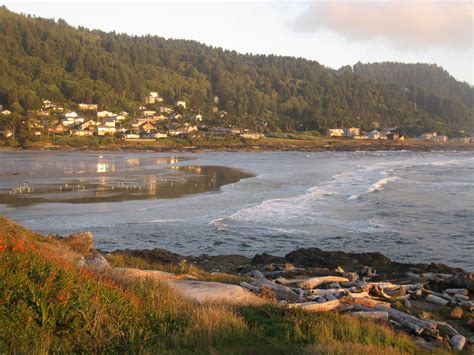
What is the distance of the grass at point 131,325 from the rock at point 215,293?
32.4 inches

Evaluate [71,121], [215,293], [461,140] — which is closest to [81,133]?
[71,121]

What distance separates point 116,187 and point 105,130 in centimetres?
7329

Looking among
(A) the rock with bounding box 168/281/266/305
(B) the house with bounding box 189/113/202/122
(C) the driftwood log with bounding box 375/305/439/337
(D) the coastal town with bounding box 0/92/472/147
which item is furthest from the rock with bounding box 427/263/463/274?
(B) the house with bounding box 189/113/202/122

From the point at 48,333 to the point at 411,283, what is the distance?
28.2 feet

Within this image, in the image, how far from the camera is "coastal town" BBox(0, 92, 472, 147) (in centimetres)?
9762

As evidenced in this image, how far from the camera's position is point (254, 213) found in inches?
901

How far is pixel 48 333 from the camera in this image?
220 inches

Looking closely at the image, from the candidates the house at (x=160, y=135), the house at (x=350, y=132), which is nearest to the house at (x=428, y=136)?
the house at (x=350, y=132)

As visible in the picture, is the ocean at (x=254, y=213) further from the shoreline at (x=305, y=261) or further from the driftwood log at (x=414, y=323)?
the driftwood log at (x=414, y=323)

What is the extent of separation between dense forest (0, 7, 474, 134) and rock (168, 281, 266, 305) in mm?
104963

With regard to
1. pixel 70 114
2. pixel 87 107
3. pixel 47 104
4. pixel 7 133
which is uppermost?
pixel 47 104

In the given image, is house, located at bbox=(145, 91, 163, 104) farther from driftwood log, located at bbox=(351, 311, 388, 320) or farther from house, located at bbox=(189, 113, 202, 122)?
driftwood log, located at bbox=(351, 311, 388, 320)

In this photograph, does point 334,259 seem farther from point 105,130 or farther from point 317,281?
point 105,130

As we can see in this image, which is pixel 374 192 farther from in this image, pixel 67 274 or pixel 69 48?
pixel 69 48
